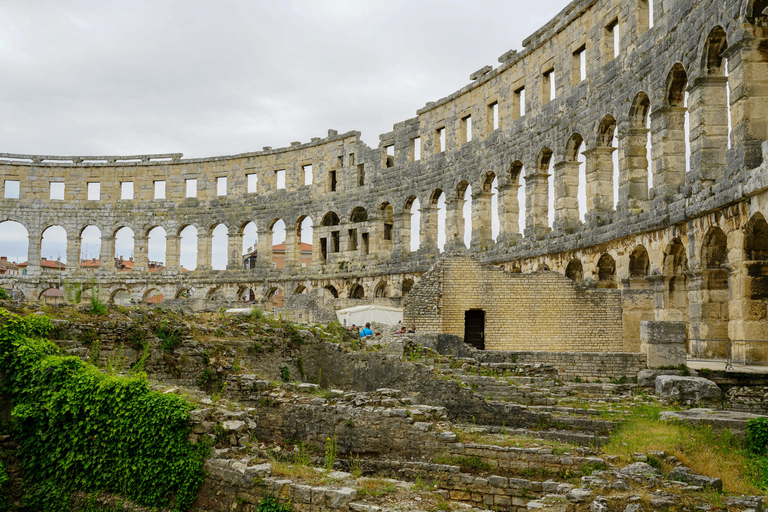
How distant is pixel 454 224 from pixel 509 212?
12.1ft

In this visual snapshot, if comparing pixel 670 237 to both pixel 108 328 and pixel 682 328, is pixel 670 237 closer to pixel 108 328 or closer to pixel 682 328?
pixel 682 328

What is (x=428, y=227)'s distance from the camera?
3119cm

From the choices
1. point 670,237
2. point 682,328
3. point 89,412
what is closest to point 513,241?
point 670,237

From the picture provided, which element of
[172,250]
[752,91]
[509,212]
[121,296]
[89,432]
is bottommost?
[89,432]

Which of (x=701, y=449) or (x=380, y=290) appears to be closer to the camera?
(x=701, y=449)

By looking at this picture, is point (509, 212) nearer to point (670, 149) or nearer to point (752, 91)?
point (670, 149)

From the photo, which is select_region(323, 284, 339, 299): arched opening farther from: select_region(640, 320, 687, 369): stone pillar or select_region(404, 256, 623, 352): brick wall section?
select_region(640, 320, 687, 369): stone pillar

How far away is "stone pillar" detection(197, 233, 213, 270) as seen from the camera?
39.0 metres

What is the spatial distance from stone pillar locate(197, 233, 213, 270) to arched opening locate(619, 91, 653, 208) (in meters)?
26.4

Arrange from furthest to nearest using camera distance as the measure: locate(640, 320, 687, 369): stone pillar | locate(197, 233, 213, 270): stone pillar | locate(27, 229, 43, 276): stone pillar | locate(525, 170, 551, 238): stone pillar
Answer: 1. locate(27, 229, 43, 276): stone pillar
2. locate(197, 233, 213, 270): stone pillar
3. locate(525, 170, 551, 238): stone pillar
4. locate(640, 320, 687, 369): stone pillar

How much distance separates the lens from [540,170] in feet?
80.8

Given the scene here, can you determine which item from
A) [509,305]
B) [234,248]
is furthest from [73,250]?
[509,305]

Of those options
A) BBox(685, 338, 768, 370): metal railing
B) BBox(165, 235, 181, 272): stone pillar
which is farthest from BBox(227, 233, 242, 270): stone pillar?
BBox(685, 338, 768, 370): metal railing

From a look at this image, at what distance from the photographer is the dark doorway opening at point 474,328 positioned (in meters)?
19.0
